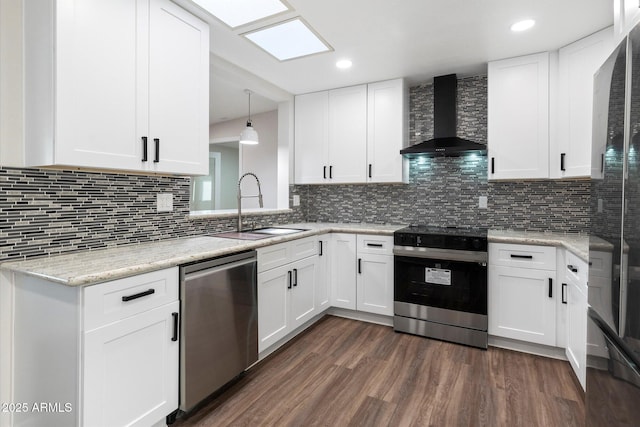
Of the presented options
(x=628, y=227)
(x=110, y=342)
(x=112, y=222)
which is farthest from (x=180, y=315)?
(x=628, y=227)

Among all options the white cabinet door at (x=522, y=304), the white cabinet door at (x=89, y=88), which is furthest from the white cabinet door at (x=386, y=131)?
the white cabinet door at (x=89, y=88)

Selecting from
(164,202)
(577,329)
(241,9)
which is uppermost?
(241,9)

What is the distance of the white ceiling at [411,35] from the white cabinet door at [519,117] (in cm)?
14

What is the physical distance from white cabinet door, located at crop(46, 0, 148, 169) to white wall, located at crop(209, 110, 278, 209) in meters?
3.14

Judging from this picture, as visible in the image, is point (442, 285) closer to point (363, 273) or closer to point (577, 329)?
point (363, 273)

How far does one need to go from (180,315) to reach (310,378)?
3.34ft

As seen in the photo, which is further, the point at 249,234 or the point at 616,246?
the point at 249,234

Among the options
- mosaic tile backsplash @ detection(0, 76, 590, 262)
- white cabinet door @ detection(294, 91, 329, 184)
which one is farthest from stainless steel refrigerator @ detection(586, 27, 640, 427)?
white cabinet door @ detection(294, 91, 329, 184)

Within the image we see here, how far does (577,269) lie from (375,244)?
4.96ft

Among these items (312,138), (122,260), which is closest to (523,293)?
→ (312,138)

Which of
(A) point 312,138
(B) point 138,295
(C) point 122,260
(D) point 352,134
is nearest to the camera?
(B) point 138,295

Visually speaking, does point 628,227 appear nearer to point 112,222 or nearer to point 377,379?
point 377,379

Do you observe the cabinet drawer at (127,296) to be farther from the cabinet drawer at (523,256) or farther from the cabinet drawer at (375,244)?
the cabinet drawer at (523,256)

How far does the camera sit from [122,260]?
5.24 feet
